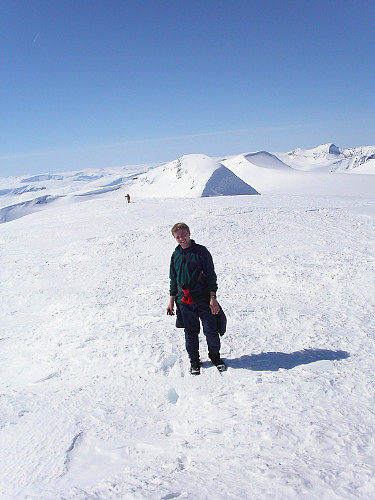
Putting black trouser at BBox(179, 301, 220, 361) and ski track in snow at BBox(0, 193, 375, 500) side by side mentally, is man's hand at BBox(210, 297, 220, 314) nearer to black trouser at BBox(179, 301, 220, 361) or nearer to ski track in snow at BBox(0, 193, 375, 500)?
black trouser at BBox(179, 301, 220, 361)

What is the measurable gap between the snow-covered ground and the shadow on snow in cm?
2

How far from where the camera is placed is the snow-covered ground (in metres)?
2.49

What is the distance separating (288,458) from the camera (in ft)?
8.33

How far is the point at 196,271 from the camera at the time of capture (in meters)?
3.97

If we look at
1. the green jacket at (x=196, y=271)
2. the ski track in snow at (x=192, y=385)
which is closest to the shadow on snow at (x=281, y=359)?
the ski track in snow at (x=192, y=385)

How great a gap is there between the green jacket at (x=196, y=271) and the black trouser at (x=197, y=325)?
126mm

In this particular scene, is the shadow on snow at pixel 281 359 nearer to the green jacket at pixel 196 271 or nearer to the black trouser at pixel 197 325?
the black trouser at pixel 197 325

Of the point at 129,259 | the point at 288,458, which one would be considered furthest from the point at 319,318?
the point at 129,259

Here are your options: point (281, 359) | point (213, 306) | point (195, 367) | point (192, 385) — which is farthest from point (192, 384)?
point (281, 359)

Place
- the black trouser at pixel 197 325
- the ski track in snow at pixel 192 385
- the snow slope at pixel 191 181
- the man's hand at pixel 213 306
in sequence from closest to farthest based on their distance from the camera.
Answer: the ski track in snow at pixel 192 385
the man's hand at pixel 213 306
the black trouser at pixel 197 325
the snow slope at pixel 191 181

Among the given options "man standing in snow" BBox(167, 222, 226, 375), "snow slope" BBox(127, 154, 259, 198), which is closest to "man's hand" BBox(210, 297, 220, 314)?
"man standing in snow" BBox(167, 222, 226, 375)

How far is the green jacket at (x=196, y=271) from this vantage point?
3955mm

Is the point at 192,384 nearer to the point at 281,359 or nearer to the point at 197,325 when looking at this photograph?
the point at 197,325

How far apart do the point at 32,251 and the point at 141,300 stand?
6850 mm
